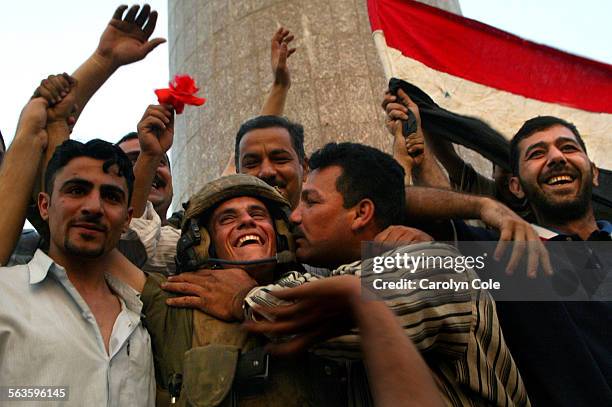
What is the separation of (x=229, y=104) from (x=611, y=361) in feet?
16.4

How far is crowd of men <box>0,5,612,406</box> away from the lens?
2.23 metres

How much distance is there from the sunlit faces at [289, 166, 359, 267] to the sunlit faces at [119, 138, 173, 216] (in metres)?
1.52

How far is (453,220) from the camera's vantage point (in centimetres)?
330

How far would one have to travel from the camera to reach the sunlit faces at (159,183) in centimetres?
428

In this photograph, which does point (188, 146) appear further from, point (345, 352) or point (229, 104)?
point (345, 352)

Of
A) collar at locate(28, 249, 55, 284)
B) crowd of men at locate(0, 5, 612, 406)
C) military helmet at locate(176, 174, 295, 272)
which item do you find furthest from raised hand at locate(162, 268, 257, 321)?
collar at locate(28, 249, 55, 284)

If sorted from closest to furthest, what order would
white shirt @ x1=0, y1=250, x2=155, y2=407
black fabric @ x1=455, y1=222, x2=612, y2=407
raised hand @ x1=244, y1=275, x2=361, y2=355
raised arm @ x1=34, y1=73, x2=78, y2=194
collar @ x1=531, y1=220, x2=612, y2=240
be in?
raised hand @ x1=244, y1=275, x2=361, y2=355, white shirt @ x1=0, y1=250, x2=155, y2=407, black fabric @ x1=455, y1=222, x2=612, y2=407, collar @ x1=531, y1=220, x2=612, y2=240, raised arm @ x1=34, y1=73, x2=78, y2=194

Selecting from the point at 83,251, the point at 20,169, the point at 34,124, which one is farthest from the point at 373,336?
the point at 34,124

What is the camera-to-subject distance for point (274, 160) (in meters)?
3.91

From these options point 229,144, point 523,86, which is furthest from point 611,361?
point 229,144

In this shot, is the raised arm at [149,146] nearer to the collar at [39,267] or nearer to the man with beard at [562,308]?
the collar at [39,267]

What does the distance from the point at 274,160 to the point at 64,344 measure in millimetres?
1731

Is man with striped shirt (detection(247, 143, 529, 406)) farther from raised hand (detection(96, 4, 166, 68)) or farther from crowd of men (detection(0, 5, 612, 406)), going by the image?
→ raised hand (detection(96, 4, 166, 68))

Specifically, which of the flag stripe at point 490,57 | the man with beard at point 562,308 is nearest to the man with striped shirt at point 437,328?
the man with beard at point 562,308
